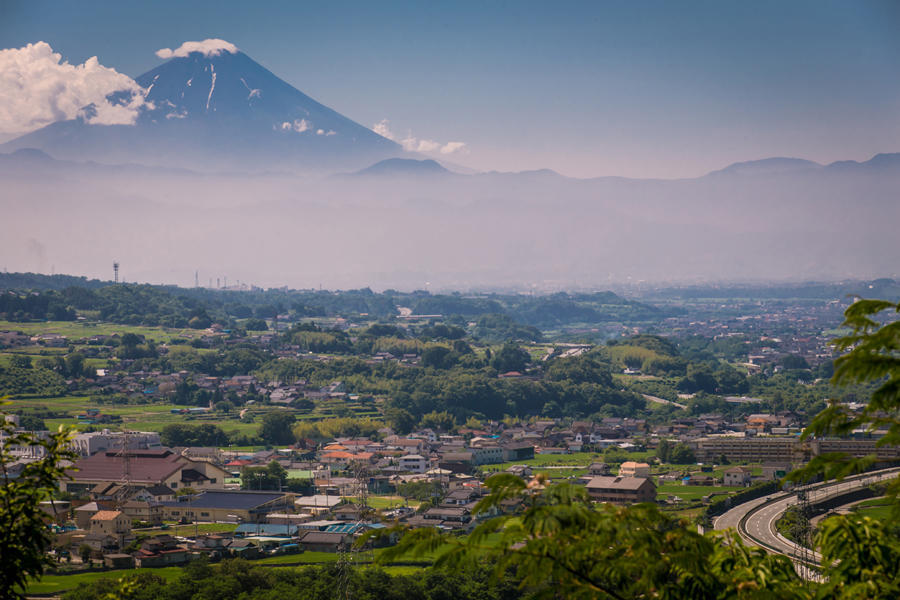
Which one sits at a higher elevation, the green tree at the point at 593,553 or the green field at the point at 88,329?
the green tree at the point at 593,553

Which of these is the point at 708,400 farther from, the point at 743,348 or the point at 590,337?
the point at 590,337

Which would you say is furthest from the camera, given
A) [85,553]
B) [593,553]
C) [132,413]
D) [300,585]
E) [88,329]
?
[88,329]

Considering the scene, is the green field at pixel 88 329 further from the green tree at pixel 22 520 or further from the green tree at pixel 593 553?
the green tree at pixel 593 553

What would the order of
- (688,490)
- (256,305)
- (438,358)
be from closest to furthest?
(688,490) → (438,358) → (256,305)

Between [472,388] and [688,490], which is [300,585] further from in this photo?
[472,388]

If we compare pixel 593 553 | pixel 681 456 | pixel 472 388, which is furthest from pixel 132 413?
pixel 593 553

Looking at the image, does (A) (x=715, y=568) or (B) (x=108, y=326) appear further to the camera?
(B) (x=108, y=326)

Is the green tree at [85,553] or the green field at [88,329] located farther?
the green field at [88,329]

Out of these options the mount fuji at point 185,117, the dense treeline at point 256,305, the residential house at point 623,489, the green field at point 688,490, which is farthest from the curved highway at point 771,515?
the mount fuji at point 185,117

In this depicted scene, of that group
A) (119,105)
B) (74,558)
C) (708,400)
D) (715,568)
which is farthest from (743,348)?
(119,105)
